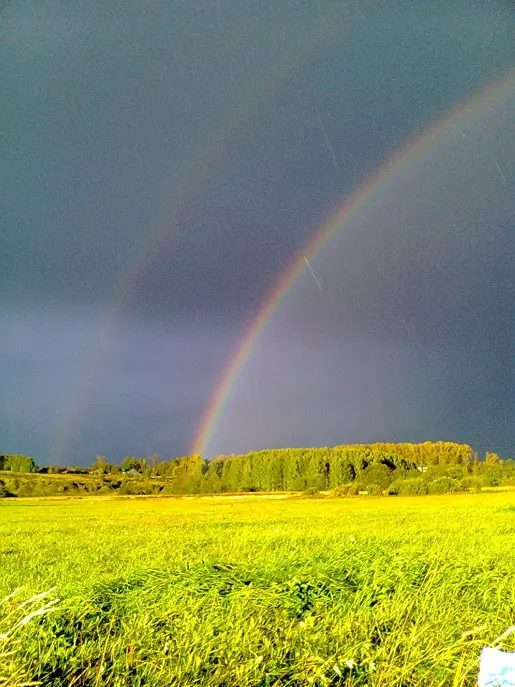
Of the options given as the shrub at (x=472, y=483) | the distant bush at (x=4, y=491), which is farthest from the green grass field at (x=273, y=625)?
the distant bush at (x=4, y=491)

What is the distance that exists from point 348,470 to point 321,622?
77834 millimetres

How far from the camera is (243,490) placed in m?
87.2

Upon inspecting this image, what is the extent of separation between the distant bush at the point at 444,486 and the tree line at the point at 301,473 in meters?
0.09

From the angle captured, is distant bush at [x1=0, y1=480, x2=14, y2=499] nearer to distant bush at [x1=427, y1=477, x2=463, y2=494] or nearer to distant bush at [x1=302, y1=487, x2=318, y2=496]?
distant bush at [x1=302, y1=487, x2=318, y2=496]

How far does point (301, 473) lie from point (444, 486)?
25.2m

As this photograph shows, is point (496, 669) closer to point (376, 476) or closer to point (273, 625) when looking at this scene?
point (273, 625)

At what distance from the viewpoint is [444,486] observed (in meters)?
65.2

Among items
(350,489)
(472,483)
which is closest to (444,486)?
(472,483)

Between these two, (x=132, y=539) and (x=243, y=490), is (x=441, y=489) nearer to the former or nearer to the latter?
(x=243, y=490)

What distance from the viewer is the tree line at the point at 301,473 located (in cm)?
7025

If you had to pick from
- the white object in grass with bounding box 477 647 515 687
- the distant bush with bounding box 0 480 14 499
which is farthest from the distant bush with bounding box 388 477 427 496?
the white object in grass with bounding box 477 647 515 687

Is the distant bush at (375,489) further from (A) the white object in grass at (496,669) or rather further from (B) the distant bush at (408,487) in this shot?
(A) the white object in grass at (496,669)

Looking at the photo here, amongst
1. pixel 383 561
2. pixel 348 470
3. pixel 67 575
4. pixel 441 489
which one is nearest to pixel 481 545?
pixel 383 561

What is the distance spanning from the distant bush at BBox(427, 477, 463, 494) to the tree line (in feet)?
0.31
